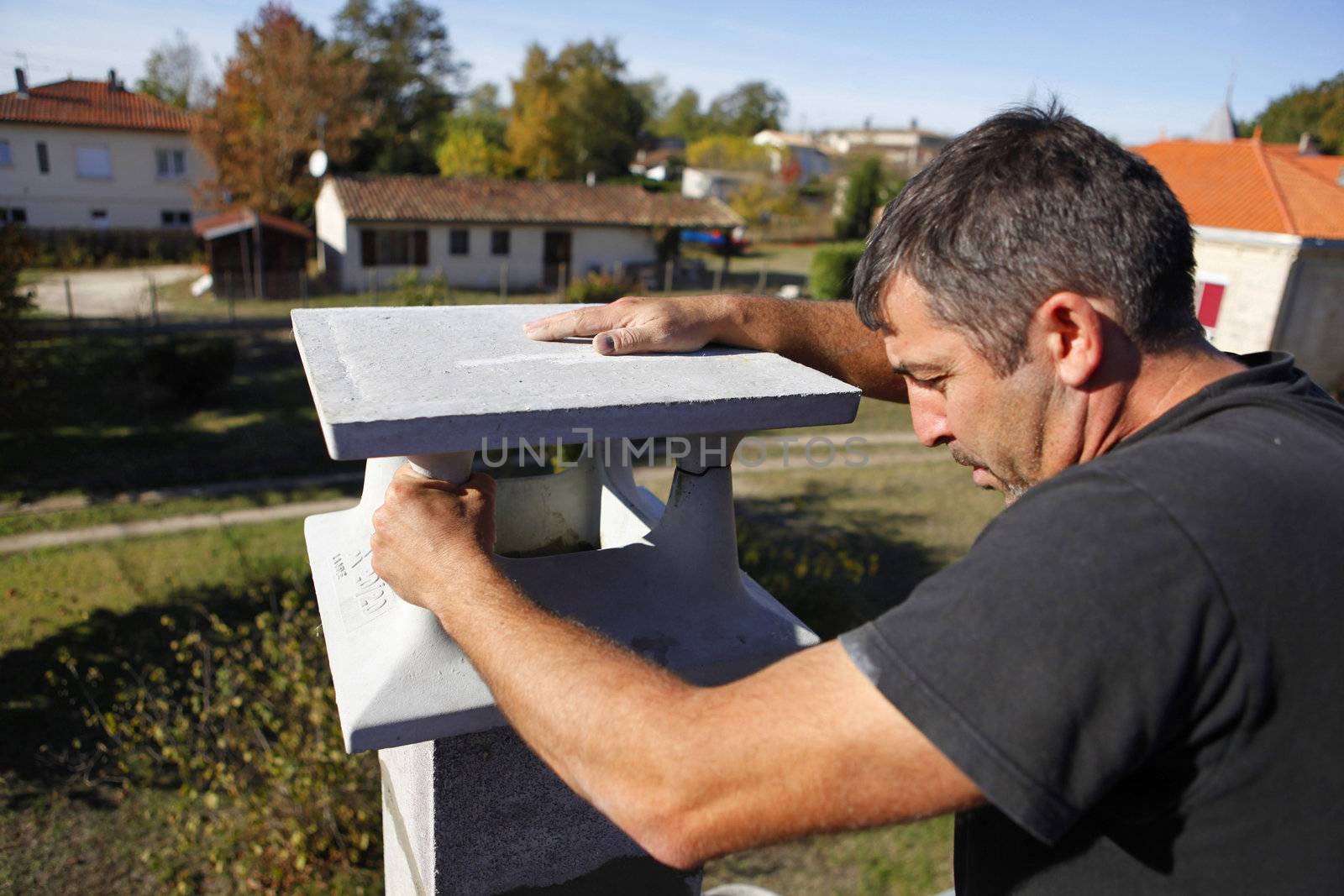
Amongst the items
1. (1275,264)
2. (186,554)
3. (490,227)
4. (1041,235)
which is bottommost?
(186,554)

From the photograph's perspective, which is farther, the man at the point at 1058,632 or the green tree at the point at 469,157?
the green tree at the point at 469,157

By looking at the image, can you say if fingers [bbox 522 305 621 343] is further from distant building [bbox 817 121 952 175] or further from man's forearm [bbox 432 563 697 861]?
distant building [bbox 817 121 952 175]

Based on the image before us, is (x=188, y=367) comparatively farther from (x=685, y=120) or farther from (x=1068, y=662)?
(x=685, y=120)

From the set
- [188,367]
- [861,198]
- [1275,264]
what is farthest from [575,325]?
[861,198]

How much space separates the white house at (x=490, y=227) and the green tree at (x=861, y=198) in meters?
14.7

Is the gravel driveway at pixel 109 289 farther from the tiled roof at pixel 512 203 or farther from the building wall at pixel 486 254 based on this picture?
the tiled roof at pixel 512 203

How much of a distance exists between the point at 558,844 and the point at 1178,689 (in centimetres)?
135

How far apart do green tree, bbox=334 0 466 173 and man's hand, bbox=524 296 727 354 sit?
45001 mm

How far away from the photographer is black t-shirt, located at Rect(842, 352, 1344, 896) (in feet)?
3.49

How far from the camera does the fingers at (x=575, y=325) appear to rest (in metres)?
2.03

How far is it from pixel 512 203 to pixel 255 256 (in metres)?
7.54

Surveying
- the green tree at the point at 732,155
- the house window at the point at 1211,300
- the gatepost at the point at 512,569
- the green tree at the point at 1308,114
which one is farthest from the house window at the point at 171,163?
the green tree at the point at 1308,114

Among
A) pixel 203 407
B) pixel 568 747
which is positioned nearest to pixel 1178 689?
pixel 568 747

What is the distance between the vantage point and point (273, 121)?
31312mm
